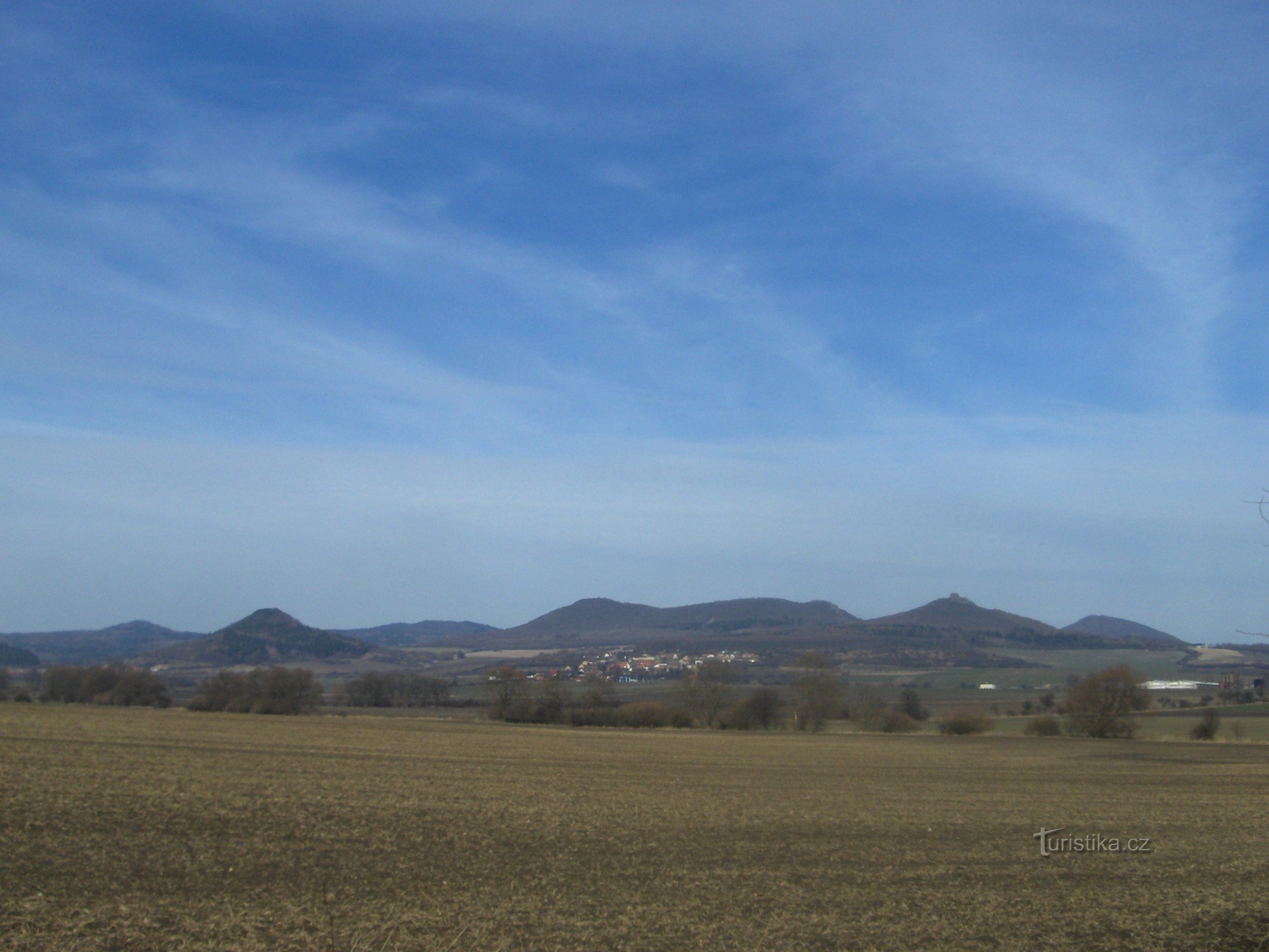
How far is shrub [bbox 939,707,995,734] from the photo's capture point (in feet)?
251

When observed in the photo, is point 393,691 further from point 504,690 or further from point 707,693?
point 707,693

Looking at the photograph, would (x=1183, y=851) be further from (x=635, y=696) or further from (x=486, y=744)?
(x=635, y=696)

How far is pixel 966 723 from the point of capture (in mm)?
76375

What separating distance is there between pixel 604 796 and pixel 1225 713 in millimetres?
89782

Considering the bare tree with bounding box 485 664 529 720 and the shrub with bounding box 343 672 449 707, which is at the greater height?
the bare tree with bounding box 485 664 529 720

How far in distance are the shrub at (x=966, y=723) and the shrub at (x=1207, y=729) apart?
1540 cm

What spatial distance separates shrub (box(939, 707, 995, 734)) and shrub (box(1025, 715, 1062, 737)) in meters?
3.66

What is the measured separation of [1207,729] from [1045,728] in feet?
37.3

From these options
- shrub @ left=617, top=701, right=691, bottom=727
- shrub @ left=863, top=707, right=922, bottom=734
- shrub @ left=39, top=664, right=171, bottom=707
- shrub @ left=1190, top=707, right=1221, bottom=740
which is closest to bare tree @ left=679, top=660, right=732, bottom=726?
shrub @ left=617, top=701, right=691, bottom=727

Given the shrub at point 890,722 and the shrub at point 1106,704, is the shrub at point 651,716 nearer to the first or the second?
the shrub at point 890,722

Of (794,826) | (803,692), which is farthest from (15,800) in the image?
(803,692)

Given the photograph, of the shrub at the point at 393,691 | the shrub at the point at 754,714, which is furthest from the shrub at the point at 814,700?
the shrub at the point at 393,691

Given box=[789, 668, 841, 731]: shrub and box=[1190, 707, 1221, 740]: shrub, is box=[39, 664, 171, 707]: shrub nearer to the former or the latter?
box=[789, 668, 841, 731]: shrub

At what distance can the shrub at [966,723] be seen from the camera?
7644 cm
